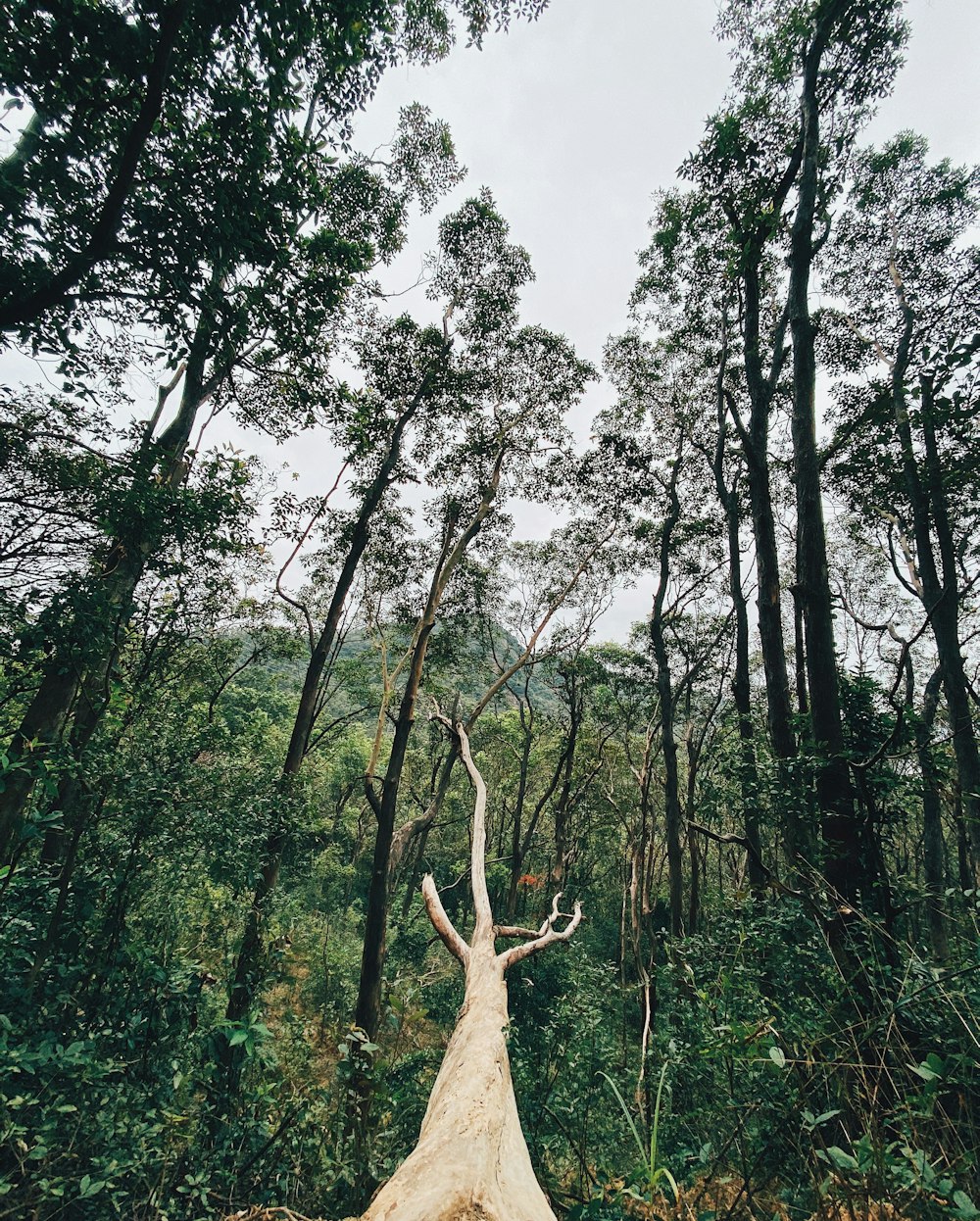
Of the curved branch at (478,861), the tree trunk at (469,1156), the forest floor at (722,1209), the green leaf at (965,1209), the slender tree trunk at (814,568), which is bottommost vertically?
the forest floor at (722,1209)

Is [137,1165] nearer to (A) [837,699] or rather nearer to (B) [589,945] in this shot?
(A) [837,699]

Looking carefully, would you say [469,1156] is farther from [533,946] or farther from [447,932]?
[533,946]

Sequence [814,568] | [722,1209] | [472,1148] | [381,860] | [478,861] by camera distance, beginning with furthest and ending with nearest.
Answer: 1. [381,860]
2. [478,861]
3. [814,568]
4. [722,1209]
5. [472,1148]

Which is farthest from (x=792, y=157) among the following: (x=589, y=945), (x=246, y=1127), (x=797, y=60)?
(x=589, y=945)

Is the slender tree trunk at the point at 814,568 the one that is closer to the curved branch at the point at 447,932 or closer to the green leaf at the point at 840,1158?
the green leaf at the point at 840,1158

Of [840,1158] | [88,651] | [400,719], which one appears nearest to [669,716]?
[400,719]

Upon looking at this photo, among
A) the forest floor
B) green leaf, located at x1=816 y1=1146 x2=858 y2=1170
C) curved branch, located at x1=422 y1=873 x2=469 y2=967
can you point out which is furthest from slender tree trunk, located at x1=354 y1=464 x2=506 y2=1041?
green leaf, located at x1=816 y1=1146 x2=858 y2=1170

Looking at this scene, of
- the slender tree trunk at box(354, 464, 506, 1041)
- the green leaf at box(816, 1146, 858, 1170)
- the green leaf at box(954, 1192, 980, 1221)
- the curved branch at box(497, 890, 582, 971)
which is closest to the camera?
the green leaf at box(954, 1192, 980, 1221)

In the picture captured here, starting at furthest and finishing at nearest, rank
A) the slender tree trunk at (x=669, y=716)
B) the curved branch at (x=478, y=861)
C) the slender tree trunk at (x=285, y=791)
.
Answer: the slender tree trunk at (x=669, y=716) < the slender tree trunk at (x=285, y=791) < the curved branch at (x=478, y=861)

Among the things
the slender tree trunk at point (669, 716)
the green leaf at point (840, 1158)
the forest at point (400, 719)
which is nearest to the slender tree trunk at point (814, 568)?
the forest at point (400, 719)

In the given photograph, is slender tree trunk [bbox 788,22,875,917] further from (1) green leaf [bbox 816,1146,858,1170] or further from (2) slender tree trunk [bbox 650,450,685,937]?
(2) slender tree trunk [bbox 650,450,685,937]

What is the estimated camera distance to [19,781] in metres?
4.55

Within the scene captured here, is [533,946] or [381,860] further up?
[381,860]

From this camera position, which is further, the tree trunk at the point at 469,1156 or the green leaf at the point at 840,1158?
the green leaf at the point at 840,1158
